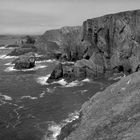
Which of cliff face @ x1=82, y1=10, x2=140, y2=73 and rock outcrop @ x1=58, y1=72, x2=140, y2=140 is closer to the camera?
rock outcrop @ x1=58, y1=72, x2=140, y2=140

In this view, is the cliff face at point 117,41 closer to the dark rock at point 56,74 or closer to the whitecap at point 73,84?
the dark rock at point 56,74

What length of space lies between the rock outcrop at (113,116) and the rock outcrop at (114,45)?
43020 mm

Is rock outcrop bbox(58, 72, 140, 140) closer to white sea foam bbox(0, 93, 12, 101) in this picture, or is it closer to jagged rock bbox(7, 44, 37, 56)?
white sea foam bbox(0, 93, 12, 101)

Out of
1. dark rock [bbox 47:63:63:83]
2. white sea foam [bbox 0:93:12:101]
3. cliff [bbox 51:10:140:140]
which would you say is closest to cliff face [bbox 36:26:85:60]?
cliff [bbox 51:10:140:140]

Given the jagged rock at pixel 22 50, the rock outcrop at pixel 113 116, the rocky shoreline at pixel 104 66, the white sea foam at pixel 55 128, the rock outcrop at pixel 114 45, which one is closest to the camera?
the rock outcrop at pixel 113 116

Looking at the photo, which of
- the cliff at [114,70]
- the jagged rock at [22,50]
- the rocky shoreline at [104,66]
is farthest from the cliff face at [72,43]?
the jagged rock at [22,50]

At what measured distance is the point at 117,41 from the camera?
9712cm

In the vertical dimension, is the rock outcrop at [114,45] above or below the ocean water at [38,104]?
above

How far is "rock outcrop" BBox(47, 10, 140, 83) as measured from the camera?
293 ft

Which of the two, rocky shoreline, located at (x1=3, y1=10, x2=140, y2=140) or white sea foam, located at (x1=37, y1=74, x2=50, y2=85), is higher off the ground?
rocky shoreline, located at (x1=3, y1=10, x2=140, y2=140)

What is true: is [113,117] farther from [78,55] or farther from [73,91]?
[78,55]

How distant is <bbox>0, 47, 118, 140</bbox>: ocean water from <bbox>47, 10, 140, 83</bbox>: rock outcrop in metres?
9.34

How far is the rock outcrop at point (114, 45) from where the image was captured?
89.2 m

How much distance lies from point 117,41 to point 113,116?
63.3 meters
